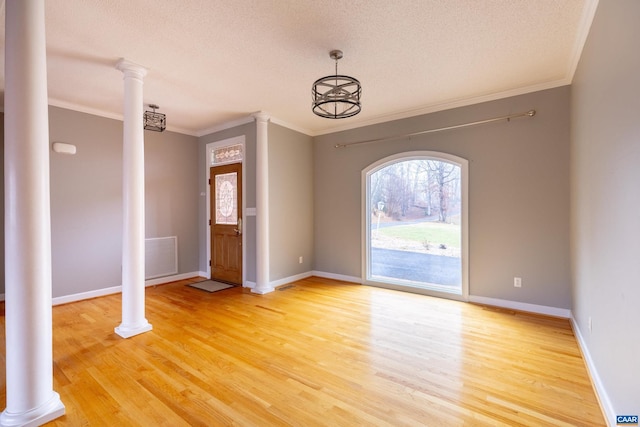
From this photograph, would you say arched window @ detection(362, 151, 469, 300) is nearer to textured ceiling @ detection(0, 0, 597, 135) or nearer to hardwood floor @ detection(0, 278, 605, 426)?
hardwood floor @ detection(0, 278, 605, 426)

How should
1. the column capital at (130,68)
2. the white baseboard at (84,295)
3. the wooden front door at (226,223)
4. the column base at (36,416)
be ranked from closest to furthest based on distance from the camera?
the column base at (36,416) → the column capital at (130,68) → the white baseboard at (84,295) → the wooden front door at (226,223)

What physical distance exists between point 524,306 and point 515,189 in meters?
1.49

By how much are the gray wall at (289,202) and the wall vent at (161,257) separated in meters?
1.92

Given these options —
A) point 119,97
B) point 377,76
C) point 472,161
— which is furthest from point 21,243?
point 472,161

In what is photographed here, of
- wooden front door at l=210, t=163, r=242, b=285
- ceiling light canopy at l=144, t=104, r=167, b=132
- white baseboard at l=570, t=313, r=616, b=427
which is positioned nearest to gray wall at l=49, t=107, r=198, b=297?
wooden front door at l=210, t=163, r=242, b=285

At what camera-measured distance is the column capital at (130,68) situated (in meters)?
2.96

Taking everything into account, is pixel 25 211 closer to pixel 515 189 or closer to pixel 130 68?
pixel 130 68

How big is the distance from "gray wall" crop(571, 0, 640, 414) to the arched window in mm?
1566

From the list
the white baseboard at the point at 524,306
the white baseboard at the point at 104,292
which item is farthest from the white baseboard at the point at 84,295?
the white baseboard at the point at 524,306

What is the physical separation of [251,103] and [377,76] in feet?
6.20

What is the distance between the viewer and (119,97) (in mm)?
3934

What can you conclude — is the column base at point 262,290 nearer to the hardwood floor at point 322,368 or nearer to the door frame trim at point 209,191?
the door frame trim at point 209,191

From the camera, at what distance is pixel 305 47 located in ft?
8.82

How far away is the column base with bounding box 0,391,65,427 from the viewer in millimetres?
1724
